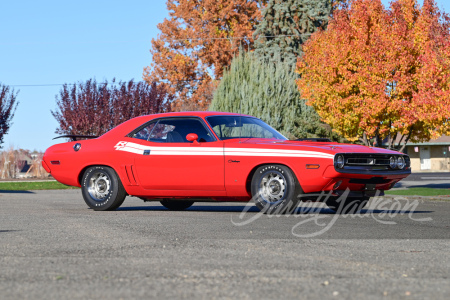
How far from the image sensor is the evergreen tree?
47000 mm

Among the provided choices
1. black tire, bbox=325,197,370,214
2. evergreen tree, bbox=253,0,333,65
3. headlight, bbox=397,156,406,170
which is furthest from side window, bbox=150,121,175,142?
evergreen tree, bbox=253,0,333,65

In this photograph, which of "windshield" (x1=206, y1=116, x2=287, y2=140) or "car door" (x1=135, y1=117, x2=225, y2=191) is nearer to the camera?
"car door" (x1=135, y1=117, x2=225, y2=191)

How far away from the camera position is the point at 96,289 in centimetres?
475

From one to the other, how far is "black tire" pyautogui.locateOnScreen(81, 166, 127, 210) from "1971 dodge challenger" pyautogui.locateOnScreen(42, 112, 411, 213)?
0.05ft

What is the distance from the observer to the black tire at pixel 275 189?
35.0 feet

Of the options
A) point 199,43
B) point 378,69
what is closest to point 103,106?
point 199,43

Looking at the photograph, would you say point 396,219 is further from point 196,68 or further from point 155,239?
point 196,68

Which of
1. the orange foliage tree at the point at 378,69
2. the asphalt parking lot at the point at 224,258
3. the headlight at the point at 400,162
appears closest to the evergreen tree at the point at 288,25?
the orange foliage tree at the point at 378,69

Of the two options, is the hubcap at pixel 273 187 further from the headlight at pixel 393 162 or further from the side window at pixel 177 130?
the headlight at pixel 393 162

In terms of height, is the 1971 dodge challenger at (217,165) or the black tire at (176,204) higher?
the 1971 dodge challenger at (217,165)

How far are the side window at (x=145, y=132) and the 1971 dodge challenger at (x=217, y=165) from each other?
0.06ft

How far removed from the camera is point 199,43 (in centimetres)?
5056

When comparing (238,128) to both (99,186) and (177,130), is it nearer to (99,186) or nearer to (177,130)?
(177,130)

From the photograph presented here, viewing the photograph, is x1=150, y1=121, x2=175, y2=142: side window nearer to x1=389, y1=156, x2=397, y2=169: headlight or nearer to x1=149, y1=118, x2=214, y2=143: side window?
x1=149, y1=118, x2=214, y2=143: side window
